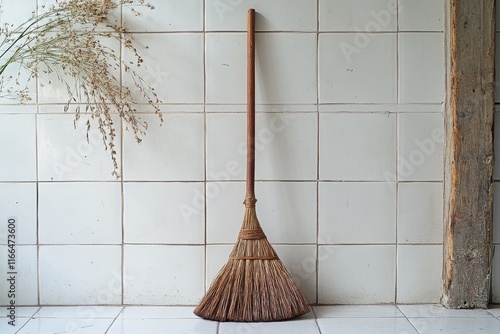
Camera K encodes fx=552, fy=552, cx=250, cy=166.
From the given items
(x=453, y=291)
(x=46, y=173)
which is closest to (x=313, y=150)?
(x=453, y=291)

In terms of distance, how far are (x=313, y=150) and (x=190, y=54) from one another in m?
0.43

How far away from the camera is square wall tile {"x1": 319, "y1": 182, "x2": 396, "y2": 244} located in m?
1.55

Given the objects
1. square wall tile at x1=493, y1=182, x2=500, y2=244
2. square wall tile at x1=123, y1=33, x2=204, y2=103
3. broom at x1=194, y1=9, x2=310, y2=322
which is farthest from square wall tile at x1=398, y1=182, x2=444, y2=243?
square wall tile at x1=123, y1=33, x2=204, y2=103

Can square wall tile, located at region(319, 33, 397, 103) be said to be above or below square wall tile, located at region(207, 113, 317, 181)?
above

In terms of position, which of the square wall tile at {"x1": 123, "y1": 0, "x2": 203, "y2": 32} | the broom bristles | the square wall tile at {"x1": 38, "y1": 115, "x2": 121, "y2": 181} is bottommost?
the broom bristles

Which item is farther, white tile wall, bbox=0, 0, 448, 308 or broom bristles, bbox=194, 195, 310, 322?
white tile wall, bbox=0, 0, 448, 308

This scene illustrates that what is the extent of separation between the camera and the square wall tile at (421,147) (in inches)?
60.7

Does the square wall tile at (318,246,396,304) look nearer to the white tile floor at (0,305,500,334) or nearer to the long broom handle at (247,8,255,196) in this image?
the white tile floor at (0,305,500,334)

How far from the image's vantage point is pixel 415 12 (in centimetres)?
153

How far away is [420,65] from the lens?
5.05 feet

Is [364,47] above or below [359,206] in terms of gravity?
above

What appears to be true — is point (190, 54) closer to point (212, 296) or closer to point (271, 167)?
point (271, 167)

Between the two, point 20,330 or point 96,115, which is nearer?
point 20,330

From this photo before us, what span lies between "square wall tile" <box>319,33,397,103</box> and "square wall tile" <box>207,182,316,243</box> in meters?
0.27
